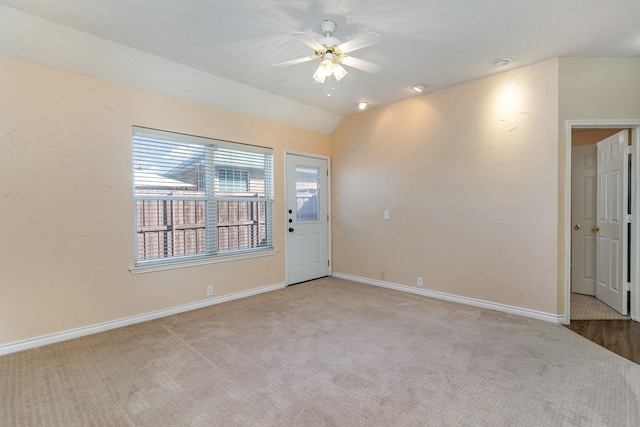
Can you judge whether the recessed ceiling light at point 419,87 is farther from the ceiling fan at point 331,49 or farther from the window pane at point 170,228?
the window pane at point 170,228

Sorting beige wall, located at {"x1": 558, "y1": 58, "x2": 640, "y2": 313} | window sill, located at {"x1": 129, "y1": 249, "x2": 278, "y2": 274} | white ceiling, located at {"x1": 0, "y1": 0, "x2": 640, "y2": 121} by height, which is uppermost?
white ceiling, located at {"x1": 0, "y1": 0, "x2": 640, "y2": 121}

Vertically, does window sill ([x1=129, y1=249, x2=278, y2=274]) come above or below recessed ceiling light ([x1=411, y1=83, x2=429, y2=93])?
below

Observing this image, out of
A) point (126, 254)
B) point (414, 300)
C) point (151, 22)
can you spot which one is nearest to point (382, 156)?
point (414, 300)

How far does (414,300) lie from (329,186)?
242 centimetres

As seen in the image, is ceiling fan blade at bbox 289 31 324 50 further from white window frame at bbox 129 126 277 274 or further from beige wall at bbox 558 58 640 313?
beige wall at bbox 558 58 640 313

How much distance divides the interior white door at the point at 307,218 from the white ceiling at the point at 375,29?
5.82 ft

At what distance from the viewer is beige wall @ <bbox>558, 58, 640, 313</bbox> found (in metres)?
3.12

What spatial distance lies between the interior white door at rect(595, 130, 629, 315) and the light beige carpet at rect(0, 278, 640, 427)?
125 cm

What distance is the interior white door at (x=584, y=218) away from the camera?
4242 mm

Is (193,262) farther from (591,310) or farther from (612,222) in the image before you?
(612,222)

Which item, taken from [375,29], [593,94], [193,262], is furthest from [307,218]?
[593,94]

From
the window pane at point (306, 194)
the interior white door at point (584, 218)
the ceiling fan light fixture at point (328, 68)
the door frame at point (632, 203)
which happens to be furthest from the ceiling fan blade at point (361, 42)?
the interior white door at point (584, 218)

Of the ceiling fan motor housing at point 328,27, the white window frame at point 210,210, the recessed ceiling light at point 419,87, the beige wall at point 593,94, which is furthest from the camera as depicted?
the recessed ceiling light at point 419,87

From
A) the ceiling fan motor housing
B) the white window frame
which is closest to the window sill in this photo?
the white window frame
